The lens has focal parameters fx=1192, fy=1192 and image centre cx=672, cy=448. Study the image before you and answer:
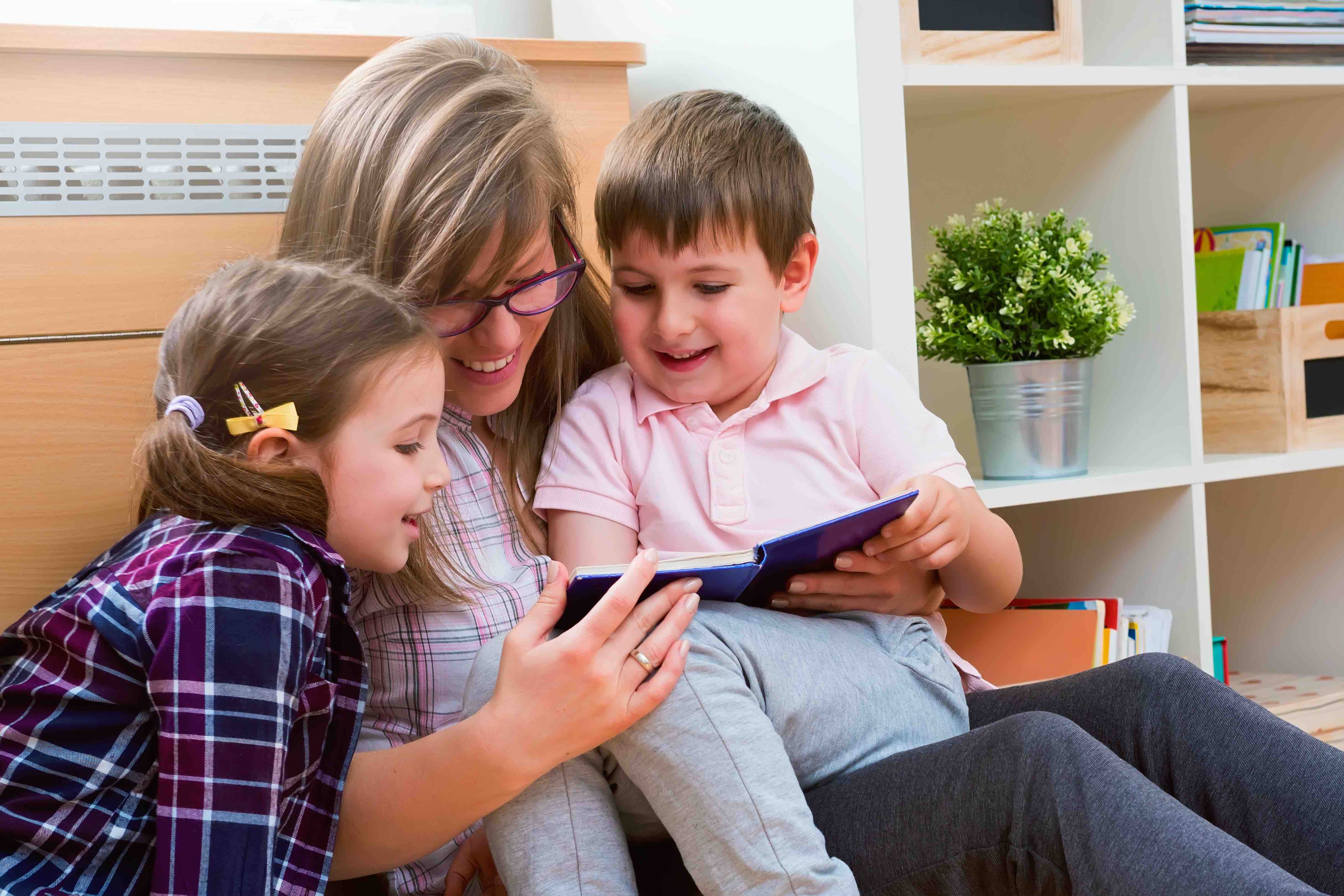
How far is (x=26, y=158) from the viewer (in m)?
1.06

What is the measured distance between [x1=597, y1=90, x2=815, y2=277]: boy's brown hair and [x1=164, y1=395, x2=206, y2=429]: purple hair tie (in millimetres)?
459

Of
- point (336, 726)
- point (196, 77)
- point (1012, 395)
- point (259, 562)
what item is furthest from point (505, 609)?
point (1012, 395)

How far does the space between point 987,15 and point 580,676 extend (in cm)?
97

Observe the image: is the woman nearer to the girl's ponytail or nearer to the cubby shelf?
the girl's ponytail

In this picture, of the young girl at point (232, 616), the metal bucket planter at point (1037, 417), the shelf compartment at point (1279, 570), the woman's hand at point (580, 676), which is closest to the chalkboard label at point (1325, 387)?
the shelf compartment at point (1279, 570)

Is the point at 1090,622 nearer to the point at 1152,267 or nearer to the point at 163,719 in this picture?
the point at 1152,267

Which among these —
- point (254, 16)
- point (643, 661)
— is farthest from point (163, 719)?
point (254, 16)

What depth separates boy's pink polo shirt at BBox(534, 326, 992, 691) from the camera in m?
1.13

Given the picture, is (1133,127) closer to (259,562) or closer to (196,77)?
(196,77)

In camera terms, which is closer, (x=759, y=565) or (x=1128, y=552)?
(x=759, y=565)

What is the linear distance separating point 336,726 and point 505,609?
202 mm

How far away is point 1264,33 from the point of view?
1555 millimetres

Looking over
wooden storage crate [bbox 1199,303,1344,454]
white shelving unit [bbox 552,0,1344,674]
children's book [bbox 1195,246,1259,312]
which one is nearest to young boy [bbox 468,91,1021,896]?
white shelving unit [bbox 552,0,1344,674]

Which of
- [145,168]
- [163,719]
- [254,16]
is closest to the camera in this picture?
[163,719]
